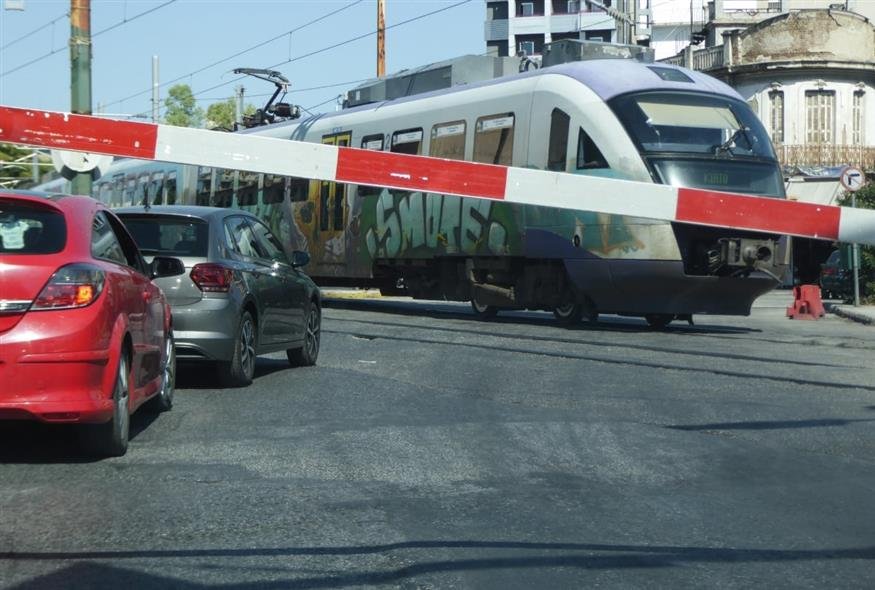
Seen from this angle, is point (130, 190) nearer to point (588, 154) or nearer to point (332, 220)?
point (332, 220)

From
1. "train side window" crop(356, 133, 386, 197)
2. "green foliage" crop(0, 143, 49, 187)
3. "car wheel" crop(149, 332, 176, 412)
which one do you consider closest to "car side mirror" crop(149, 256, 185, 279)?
"car wheel" crop(149, 332, 176, 412)

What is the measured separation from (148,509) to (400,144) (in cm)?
1721

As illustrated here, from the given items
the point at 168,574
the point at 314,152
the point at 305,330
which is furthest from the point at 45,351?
the point at 305,330

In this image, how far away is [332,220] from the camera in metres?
25.8

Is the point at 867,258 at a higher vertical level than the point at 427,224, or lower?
lower

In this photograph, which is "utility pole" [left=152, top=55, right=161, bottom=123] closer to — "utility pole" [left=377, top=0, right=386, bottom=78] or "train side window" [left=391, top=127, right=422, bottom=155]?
"utility pole" [left=377, top=0, right=386, bottom=78]

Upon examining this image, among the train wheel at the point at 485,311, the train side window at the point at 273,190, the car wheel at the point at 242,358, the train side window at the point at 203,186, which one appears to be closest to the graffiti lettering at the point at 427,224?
the train wheel at the point at 485,311

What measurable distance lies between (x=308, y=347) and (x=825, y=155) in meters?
38.7

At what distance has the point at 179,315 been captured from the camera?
1116 centimetres

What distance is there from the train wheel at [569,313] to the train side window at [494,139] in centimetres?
224

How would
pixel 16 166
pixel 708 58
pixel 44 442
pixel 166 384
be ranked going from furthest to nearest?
1. pixel 16 166
2. pixel 708 58
3. pixel 166 384
4. pixel 44 442

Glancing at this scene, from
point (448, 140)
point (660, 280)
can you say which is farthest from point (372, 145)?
point (660, 280)

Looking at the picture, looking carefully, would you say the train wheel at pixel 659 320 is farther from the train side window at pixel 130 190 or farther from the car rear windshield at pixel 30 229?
the train side window at pixel 130 190

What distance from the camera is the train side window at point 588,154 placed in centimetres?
1808
